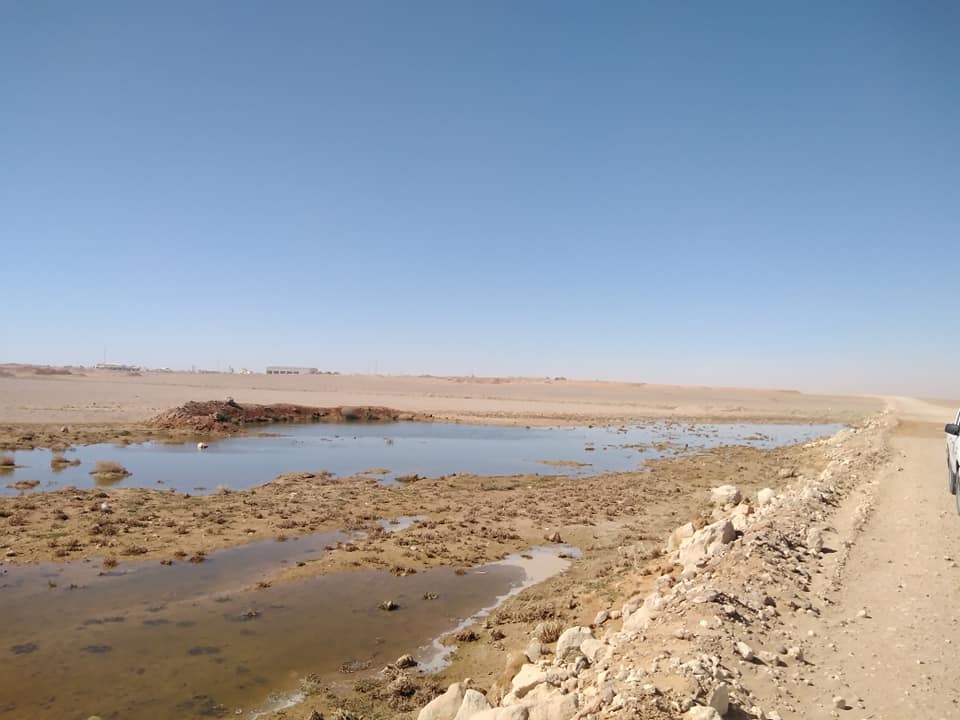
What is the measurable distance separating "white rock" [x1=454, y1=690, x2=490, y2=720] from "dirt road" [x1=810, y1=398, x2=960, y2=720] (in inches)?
125

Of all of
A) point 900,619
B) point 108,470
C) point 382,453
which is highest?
point 900,619

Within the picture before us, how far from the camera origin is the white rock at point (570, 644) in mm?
7026

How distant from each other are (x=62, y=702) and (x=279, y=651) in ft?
9.10

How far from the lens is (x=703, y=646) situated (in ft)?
19.0

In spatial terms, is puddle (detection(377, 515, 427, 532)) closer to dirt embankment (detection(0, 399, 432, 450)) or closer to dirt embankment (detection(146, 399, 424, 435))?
dirt embankment (detection(0, 399, 432, 450))

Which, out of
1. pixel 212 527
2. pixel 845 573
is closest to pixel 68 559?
pixel 212 527

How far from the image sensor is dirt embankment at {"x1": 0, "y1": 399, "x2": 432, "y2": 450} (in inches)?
1316

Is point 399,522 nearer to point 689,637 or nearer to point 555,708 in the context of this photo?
point 689,637

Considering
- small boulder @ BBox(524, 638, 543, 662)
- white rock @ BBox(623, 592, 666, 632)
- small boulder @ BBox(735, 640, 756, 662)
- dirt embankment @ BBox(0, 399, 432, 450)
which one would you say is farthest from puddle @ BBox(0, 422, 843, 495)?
small boulder @ BBox(735, 640, 756, 662)

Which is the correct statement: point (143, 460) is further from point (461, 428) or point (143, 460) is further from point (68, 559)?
point (461, 428)

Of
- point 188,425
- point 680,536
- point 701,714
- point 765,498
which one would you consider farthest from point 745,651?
point 188,425

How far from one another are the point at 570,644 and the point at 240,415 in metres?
47.4

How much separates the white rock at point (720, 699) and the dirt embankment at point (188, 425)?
115 ft

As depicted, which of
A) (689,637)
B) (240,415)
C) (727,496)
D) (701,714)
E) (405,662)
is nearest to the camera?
(701,714)
